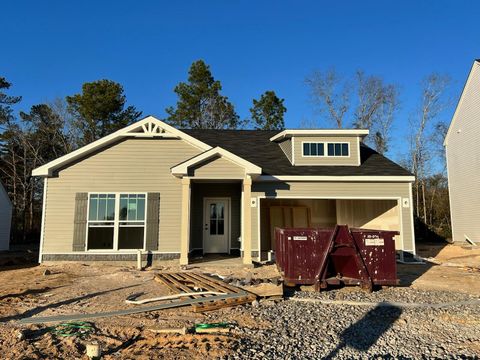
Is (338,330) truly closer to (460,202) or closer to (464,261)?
(464,261)

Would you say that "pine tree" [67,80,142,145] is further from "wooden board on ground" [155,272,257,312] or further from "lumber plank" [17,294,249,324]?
"lumber plank" [17,294,249,324]

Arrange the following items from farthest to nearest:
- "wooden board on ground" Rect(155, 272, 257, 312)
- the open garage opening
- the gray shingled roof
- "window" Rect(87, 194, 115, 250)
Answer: the open garage opening < the gray shingled roof < "window" Rect(87, 194, 115, 250) < "wooden board on ground" Rect(155, 272, 257, 312)

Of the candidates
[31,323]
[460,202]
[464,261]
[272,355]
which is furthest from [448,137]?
[31,323]

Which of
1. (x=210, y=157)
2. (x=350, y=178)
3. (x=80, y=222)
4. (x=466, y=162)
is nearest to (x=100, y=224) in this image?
(x=80, y=222)

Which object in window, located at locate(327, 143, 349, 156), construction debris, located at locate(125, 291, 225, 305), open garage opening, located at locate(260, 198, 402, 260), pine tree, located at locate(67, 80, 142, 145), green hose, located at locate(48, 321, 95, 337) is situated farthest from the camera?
pine tree, located at locate(67, 80, 142, 145)

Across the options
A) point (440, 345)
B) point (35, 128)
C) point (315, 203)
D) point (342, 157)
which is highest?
point (35, 128)

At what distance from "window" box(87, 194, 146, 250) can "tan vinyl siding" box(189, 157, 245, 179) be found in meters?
2.23

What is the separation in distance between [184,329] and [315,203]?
12.0 m

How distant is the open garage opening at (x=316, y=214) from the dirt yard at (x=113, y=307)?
9.52 feet

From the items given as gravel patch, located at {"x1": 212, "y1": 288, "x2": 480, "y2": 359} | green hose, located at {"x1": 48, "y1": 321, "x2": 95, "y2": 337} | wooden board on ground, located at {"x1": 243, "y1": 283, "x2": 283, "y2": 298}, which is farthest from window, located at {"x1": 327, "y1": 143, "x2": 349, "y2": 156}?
green hose, located at {"x1": 48, "y1": 321, "x2": 95, "y2": 337}

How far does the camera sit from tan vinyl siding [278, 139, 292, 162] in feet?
45.5

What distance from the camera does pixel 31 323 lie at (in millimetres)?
5145

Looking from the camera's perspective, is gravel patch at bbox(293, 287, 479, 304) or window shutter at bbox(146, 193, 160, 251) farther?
window shutter at bbox(146, 193, 160, 251)

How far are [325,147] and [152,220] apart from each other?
7.18 meters
